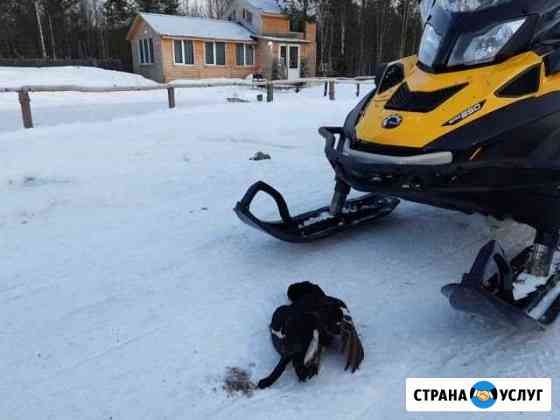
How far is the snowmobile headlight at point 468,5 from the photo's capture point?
231 centimetres

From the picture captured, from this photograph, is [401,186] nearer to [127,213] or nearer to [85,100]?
[127,213]

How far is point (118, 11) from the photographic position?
102 ft

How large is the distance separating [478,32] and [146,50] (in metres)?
24.7

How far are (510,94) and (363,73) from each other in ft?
113

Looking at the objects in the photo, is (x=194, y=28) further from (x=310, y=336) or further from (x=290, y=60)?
(x=310, y=336)

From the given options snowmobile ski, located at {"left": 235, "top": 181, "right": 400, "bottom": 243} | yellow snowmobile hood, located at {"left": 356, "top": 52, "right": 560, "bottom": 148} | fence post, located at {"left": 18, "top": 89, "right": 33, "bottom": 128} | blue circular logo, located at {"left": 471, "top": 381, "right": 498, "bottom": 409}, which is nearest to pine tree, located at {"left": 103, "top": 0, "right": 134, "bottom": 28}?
fence post, located at {"left": 18, "top": 89, "right": 33, "bottom": 128}

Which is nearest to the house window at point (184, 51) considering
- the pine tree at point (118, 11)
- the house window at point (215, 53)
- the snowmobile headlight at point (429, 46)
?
the house window at point (215, 53)

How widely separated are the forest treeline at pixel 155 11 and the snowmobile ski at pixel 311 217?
83.4ft

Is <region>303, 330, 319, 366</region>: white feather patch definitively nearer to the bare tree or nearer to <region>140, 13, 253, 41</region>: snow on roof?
<region>140, 13, 253, 41</region>: snow on roof

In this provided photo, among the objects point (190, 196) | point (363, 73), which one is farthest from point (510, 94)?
point (363, 73)

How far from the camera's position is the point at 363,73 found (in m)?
35.0

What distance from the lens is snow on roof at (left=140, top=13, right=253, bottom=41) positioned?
23.1 metres

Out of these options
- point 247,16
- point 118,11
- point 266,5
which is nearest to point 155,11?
point 118,11

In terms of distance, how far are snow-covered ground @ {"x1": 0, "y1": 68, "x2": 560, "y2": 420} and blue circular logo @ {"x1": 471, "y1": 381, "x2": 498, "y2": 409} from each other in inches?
2.3
